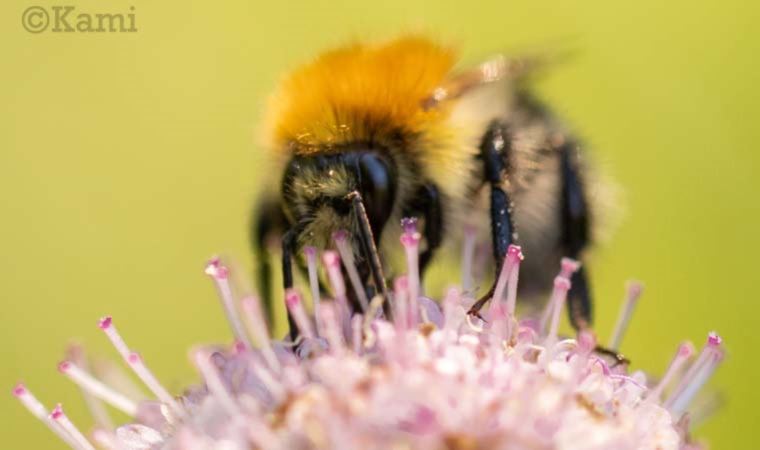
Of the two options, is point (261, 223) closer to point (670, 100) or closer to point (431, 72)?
point (431, 72)

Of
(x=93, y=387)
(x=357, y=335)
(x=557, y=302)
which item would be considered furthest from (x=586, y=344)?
(x=93, y=387)

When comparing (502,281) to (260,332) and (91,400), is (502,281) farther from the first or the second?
(91,400)

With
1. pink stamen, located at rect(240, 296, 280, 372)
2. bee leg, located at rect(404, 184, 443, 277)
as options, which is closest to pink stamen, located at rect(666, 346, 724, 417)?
bee leg, located at rect(404, 184, 443, 277)

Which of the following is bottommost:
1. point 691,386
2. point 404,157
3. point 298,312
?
point 691,386

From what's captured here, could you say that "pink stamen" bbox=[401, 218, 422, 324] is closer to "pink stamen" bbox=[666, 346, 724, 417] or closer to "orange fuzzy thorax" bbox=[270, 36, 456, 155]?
"orange fuzzy thorax" bbox=[270, 36, 456, 155]

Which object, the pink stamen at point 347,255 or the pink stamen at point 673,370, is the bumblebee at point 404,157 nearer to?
the pink stamen at point 347,255
